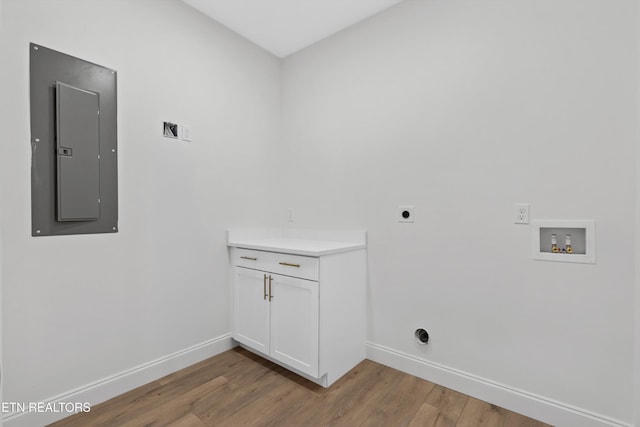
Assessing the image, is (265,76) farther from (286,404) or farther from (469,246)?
(286,404)

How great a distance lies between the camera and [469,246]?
193 centimetres

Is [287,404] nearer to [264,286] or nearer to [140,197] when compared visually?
[264,286]

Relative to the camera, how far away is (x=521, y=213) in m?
1.75

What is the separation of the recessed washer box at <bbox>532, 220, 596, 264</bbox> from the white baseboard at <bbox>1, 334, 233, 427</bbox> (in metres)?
2.27

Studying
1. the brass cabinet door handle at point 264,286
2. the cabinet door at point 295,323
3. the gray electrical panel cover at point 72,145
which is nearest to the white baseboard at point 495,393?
the cabinet door at point 295,323

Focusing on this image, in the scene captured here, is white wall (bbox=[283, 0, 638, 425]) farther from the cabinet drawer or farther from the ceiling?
the cabinet drawer

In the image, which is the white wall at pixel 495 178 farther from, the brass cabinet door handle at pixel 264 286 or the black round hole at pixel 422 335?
the brass cabinet door handle at pixel 264 286

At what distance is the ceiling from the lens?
2.24 metres

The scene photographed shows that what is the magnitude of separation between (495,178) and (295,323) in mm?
1539

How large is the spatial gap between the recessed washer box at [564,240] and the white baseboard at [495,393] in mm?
770

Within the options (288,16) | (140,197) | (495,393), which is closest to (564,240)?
(495,393)

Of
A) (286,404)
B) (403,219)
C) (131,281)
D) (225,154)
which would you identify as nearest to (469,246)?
(403,219)

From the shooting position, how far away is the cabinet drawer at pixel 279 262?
2006mm

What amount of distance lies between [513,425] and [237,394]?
1.55 metres
